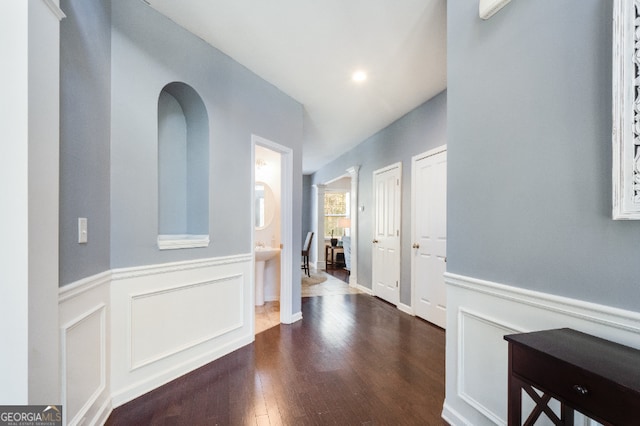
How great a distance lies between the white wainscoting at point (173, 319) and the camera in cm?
205

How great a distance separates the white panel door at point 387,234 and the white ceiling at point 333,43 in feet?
4.11

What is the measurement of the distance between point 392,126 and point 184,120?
10.3 ft

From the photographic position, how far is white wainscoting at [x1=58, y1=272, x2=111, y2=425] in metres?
1.48

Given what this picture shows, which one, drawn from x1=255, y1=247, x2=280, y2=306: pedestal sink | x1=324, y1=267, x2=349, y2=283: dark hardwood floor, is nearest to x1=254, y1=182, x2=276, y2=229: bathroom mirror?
x1=255, y1=247, x2=280, y2=306: pedestal sink

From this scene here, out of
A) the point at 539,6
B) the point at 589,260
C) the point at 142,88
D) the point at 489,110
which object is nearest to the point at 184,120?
the point at 142,88

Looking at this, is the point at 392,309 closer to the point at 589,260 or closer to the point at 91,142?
the point at 589,260

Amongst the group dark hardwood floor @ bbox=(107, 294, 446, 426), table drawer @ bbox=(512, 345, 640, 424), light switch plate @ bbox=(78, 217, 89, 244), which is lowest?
dark hardwood floor @ bbox=(107, 294, 446, 426)

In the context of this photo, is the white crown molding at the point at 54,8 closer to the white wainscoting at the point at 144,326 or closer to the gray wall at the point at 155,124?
the gray wall at the point at 155,124

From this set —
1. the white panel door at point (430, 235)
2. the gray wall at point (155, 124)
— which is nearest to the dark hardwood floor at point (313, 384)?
the white panel door at point (430, 235)

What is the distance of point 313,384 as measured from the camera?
231 cm
